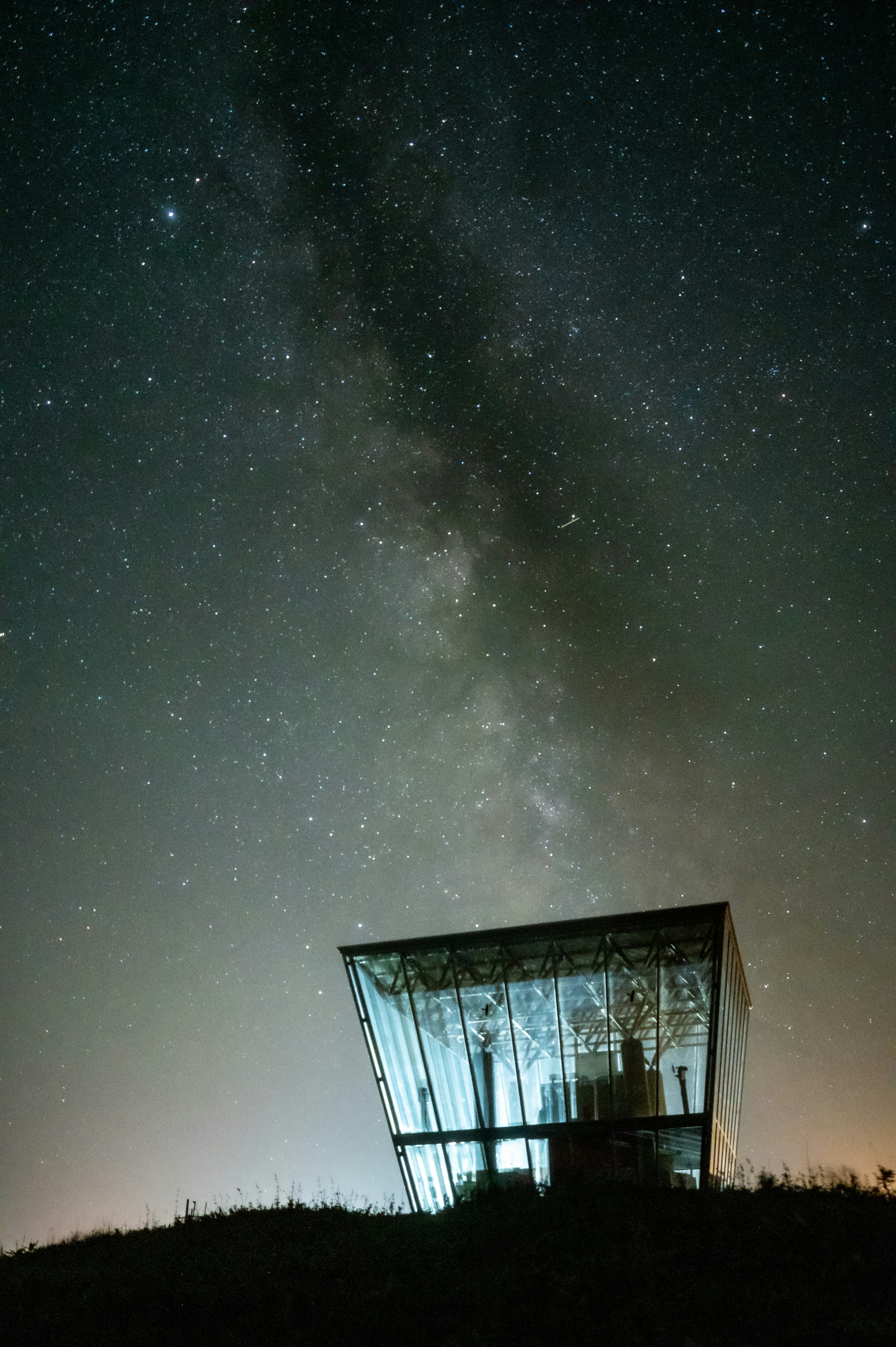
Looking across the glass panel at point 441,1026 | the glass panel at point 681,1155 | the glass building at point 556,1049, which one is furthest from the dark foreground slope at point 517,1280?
the glass panel at point 441,1026

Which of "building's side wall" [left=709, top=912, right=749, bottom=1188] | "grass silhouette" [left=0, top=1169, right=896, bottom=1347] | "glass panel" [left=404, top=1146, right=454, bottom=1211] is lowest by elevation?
"grass silhouette" [left=0, top=1169, right=896, bottom=1347]

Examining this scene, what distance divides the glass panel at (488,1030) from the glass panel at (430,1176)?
1815mm

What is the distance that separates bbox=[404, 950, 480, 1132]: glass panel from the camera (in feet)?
86.1

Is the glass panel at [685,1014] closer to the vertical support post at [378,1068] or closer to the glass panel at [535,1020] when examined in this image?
the glass panel at [535,1020]

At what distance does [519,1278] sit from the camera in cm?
1502

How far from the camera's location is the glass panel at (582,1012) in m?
25.3

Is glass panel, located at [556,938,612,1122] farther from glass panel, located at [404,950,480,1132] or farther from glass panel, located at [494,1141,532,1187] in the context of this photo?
glass panel, located at [404,950,480,1132]

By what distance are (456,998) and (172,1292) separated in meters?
12.7

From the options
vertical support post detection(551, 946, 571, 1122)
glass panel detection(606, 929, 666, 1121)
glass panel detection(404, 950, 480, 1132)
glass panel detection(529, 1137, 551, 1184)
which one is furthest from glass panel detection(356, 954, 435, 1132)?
glass panel detection(606, 929, 666, 1121)

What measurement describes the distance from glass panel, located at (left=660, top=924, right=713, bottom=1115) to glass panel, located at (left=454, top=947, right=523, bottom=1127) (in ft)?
14.0

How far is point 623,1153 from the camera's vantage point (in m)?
23.9

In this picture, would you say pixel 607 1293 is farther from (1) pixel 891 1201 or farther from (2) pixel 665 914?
(2) pixel 665 914

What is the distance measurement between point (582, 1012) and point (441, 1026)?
4.26 metres

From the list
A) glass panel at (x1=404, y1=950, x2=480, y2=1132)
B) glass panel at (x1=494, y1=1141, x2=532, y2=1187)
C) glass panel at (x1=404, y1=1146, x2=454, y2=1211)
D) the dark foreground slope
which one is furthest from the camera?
glass panel at (x1=404, y1=950, x2=480, y2=1132)
